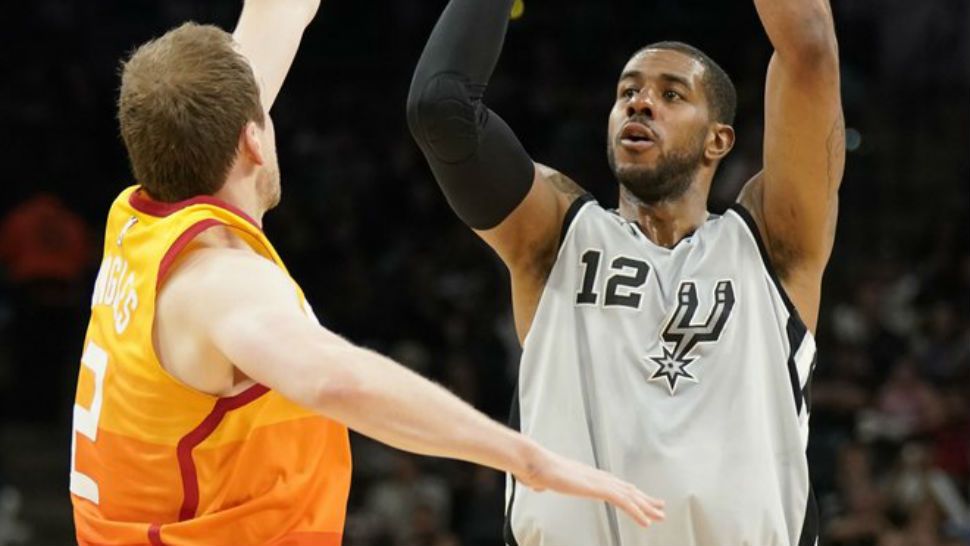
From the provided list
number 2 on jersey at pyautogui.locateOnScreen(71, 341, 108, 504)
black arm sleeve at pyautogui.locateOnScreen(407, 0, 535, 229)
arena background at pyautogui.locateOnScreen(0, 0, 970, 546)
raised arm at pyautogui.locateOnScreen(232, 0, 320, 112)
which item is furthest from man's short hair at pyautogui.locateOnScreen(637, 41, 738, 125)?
arena background at pyautogui.locateOnScreen(0, 0, 970, 546)

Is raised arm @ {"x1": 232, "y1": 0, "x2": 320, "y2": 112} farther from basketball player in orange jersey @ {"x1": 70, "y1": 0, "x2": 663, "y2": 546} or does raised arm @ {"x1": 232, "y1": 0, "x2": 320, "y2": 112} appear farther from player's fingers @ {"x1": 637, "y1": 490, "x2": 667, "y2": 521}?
player's fingers @ {"x1": 637, "y1": 490, "x2": 667, "y2": 521}

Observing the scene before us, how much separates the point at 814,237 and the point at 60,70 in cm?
1231

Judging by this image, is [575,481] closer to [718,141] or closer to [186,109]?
[186,109]

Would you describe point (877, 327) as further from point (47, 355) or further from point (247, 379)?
point (247, 379)

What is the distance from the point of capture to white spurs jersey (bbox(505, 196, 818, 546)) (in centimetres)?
372

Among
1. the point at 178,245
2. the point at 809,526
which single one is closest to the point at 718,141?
the point at 809,526

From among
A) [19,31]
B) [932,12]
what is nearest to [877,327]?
[932,12]

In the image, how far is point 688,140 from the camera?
13.4ft

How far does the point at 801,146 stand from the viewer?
391 centimetres

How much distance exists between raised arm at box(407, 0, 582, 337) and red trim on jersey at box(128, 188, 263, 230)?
0.69m

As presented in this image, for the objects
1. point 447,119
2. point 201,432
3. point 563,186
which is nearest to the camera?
point 201,432

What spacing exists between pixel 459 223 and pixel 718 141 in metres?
9.91

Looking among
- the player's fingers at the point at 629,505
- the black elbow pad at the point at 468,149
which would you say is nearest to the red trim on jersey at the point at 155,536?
the player's fingers at the point at 629,505

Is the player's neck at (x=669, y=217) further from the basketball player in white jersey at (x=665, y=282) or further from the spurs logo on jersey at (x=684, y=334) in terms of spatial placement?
the spurs logo on jersey at (x=684, y=334)
